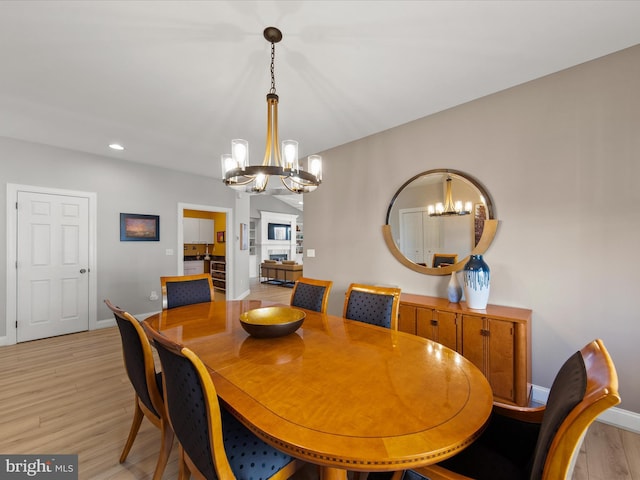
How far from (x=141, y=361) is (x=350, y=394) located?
3.57ft

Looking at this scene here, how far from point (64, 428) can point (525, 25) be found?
159 inches

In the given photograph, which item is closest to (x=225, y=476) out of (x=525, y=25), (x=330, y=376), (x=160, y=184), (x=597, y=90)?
(x=330, y=376)

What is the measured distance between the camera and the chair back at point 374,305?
2006 millimetres

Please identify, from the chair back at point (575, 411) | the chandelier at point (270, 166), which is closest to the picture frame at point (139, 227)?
the chandelier at point (270, 166)

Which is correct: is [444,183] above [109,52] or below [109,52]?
below

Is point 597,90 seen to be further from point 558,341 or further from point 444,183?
point 558,341

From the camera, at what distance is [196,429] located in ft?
3.18

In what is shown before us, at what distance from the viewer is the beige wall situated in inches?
76.9

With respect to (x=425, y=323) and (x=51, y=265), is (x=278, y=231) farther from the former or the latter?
(x=425, y=323)

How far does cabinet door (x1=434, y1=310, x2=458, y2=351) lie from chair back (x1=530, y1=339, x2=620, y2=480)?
148cm

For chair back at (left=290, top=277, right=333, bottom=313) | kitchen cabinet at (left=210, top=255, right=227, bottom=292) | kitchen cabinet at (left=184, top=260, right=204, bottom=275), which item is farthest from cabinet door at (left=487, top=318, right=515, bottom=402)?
kitchen cabinet at (left=184, top=260, right=204, bottom=275)

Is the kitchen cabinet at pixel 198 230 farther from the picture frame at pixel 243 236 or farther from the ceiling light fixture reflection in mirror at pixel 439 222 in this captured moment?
the ceiling light fixture reflection in mirror at pixel 439 222

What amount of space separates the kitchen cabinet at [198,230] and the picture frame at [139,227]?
3.06 metres

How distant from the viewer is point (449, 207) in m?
2.77
